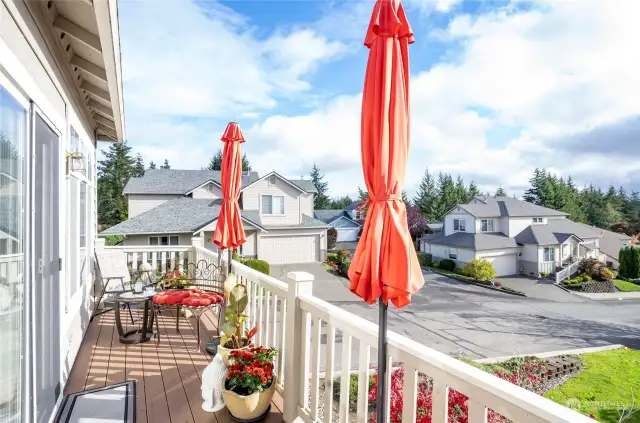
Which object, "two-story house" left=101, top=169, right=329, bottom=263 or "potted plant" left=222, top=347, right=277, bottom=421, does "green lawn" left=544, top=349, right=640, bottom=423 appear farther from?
"two-story house" left=101, top=169, right=329, bottom=263

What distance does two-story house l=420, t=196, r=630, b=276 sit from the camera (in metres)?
24.2

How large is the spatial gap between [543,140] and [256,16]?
236 ft

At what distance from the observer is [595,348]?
1046 centimetres

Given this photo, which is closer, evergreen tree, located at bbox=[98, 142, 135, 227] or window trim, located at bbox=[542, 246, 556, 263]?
window trim, located at bbox=[542, 246, 556, 263]

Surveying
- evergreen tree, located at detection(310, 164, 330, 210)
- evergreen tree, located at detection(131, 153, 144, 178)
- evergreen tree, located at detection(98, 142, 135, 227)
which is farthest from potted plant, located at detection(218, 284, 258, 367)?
evergreen tree, located at detection(310, 164, 330, 210)

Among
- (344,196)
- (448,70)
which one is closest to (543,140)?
(344,196)

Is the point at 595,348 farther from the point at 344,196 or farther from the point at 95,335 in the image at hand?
the point at 344,196

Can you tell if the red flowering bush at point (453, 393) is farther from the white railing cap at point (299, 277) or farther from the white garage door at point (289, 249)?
the white garage door at point (289, 249)

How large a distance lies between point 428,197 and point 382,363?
138ft

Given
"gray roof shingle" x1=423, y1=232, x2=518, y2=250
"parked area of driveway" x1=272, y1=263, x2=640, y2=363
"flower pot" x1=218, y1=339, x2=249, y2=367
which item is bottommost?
"parked area of driveway" x1=272, y1=263, x2=640, y2=363

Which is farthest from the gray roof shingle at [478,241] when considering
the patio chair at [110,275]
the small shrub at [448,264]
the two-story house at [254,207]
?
the patio chair at [110,275]

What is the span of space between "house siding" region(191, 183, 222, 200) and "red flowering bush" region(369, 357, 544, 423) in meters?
17.6

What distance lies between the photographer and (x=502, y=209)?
26938 mm

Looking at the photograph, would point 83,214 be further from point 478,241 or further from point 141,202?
point 478,241
